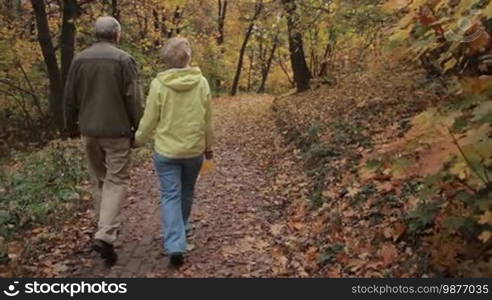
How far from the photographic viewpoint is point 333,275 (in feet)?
16.9

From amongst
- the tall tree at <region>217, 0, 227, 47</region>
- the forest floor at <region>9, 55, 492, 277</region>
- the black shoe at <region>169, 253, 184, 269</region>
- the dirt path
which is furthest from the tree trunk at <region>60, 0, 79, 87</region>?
the tall tree at <region>217, 0, 227, 47</region>

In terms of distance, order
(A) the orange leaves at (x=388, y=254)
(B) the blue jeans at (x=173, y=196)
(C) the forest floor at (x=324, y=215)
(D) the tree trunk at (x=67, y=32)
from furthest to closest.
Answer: (D) the tree trunk at (x=67, y=32) < (B) the blue jeans at (x=173, y=196) < (A) the orange leaves at (x=388, y=254) < (C) the forest floor at (x=324, y=215)

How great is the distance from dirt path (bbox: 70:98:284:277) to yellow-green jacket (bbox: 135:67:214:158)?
3.97 feet

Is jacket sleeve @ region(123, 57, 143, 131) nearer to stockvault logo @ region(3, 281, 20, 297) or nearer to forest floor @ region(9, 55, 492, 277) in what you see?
forest floor @ region(9, 55, 492, 277)

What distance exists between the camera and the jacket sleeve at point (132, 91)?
228 inches

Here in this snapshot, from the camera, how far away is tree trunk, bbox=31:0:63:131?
14383 mm

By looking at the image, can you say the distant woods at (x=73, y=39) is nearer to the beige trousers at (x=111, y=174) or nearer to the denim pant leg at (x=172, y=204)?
the beige trousers at (x=111, y=174)

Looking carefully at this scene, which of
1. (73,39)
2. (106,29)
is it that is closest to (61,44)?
(73,39)

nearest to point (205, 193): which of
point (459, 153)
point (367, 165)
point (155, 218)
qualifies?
point (155, 218)

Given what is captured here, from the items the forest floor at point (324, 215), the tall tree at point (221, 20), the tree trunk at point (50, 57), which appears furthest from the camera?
the tall tree at point (221, 20)

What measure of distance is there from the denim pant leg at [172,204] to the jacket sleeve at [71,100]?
1.06 meters

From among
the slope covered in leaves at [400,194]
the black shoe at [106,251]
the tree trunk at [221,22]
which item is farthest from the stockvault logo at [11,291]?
the tree trunk at [221,22]

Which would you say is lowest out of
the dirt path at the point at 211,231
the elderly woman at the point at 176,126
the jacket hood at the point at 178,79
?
the dirt path at the point at 211,231

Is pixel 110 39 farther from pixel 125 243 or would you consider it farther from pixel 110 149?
pixel 125 243
